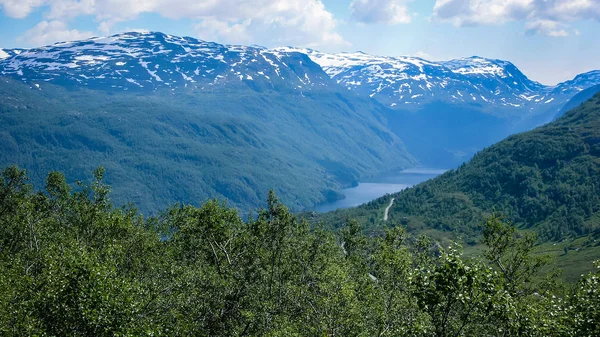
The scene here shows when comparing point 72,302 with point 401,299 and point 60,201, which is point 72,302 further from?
point 60,201

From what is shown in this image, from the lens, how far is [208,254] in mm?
50125

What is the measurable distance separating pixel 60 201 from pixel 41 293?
6220 cm

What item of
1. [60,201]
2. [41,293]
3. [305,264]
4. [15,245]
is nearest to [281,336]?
[41,293]

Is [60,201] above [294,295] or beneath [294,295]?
above

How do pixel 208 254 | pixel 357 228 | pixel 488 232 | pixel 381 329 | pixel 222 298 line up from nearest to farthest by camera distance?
pixel 381 329 → pixel 222 298 → pixel 208 254 → pixel 488 232 → pixel 357 228

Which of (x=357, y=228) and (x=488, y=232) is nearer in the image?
(x=488, y=232)

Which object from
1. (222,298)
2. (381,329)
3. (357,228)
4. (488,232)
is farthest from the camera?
(357,228)

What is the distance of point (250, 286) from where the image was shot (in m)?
40.7

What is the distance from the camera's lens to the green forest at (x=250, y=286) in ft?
81.2

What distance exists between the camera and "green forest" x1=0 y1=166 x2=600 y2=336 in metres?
24.8

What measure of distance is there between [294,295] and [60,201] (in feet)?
197

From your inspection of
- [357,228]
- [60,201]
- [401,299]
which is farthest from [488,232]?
[60,201]


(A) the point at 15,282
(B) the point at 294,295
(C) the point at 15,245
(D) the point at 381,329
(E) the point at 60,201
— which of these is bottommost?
(D) the point at 381,329

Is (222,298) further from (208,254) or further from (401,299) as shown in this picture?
(401,299)
